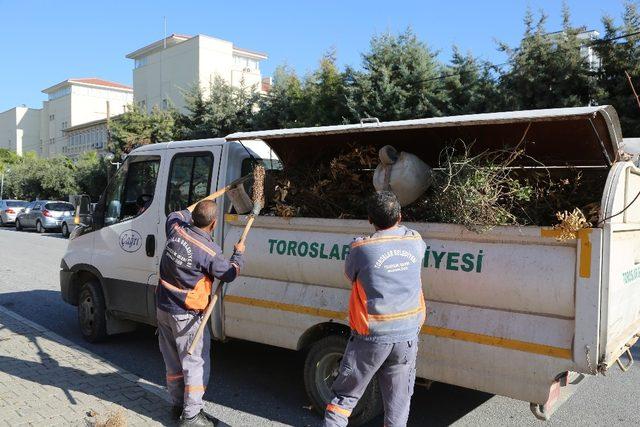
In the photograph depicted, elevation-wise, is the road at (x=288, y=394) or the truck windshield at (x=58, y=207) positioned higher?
the truck windshield at (x=58, y=207)

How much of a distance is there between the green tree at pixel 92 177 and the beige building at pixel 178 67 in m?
7.52

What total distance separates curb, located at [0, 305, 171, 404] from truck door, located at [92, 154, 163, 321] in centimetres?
51

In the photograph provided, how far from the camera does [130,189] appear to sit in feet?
19.6

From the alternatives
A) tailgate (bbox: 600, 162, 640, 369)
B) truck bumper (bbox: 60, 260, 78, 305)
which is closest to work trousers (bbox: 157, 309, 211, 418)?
tailgate (bbox: 600, 162, 640, 369)

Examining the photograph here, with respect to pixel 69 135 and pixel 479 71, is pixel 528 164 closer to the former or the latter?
pixel 479 71

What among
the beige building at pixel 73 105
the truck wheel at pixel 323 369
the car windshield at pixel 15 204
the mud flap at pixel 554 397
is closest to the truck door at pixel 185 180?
the truck wheel at pixel 323 369

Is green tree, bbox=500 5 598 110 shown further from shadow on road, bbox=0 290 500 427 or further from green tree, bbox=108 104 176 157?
green tree, bbox=108 104 176 157

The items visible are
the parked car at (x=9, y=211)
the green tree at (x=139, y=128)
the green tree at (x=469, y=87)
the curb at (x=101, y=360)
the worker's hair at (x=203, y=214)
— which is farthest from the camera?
the parked car at (x=9, y=211)

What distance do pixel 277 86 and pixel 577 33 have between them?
10880mm

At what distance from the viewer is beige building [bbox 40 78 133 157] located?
6594 centimetres

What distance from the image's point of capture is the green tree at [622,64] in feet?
37.9

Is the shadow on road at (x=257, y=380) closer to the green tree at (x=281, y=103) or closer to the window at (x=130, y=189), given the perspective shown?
the window at (x=130, y=189)

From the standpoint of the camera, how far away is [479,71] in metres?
14.6

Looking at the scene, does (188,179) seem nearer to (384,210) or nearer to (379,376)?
(384,210)
